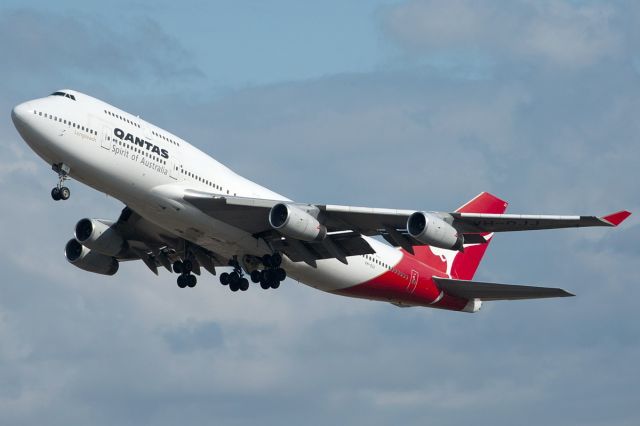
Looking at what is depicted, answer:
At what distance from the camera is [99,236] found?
56.2 meters

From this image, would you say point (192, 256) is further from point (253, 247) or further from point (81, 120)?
point (81, 120)

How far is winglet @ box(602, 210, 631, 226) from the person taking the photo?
45.5 metres

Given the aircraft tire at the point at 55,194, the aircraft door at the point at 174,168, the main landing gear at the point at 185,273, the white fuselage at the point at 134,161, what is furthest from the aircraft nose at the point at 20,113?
the main landing gear at the point at 185,273

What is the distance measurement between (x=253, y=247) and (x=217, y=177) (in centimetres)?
323

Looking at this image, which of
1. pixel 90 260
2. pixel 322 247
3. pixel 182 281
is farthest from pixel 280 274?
pixel 90 260

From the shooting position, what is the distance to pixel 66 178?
4919 centimetres

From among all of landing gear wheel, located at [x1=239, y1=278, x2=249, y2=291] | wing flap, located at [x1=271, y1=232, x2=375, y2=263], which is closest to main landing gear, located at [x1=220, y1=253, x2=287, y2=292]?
landing gear wheel, located at [x1=239, y1=278, x2=249, y2=291]

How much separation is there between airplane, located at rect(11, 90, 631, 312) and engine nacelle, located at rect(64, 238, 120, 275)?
43mm

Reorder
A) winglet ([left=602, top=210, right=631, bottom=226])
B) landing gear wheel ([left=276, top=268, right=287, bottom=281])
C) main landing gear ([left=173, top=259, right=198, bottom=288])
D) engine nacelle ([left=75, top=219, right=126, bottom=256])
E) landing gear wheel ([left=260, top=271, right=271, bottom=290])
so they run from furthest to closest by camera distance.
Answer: main landing gear ([left=173, top=259, right=198, bottom=288]) → engine nacelle ([left=75, top=219, right=126, bottom=256]) → landing gear wheel ([left=260, top=271, right=271, bottom=290]) → landing gear wheel ([left=276, top=268, right=287, bottom=281]) → winglet ([left=602, top=210, right=631, bottom=226])

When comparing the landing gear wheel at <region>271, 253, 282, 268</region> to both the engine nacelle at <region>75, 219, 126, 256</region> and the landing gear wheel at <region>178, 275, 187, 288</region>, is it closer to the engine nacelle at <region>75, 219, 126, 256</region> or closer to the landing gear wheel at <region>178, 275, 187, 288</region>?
the landing gear wheel at <region>178, 275, 187, 288</region>

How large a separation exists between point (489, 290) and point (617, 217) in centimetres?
1411

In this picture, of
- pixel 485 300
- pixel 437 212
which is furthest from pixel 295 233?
pixel 485 300

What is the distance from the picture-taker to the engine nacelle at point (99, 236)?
56.2 meters

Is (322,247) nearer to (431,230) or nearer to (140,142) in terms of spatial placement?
(431,230)
